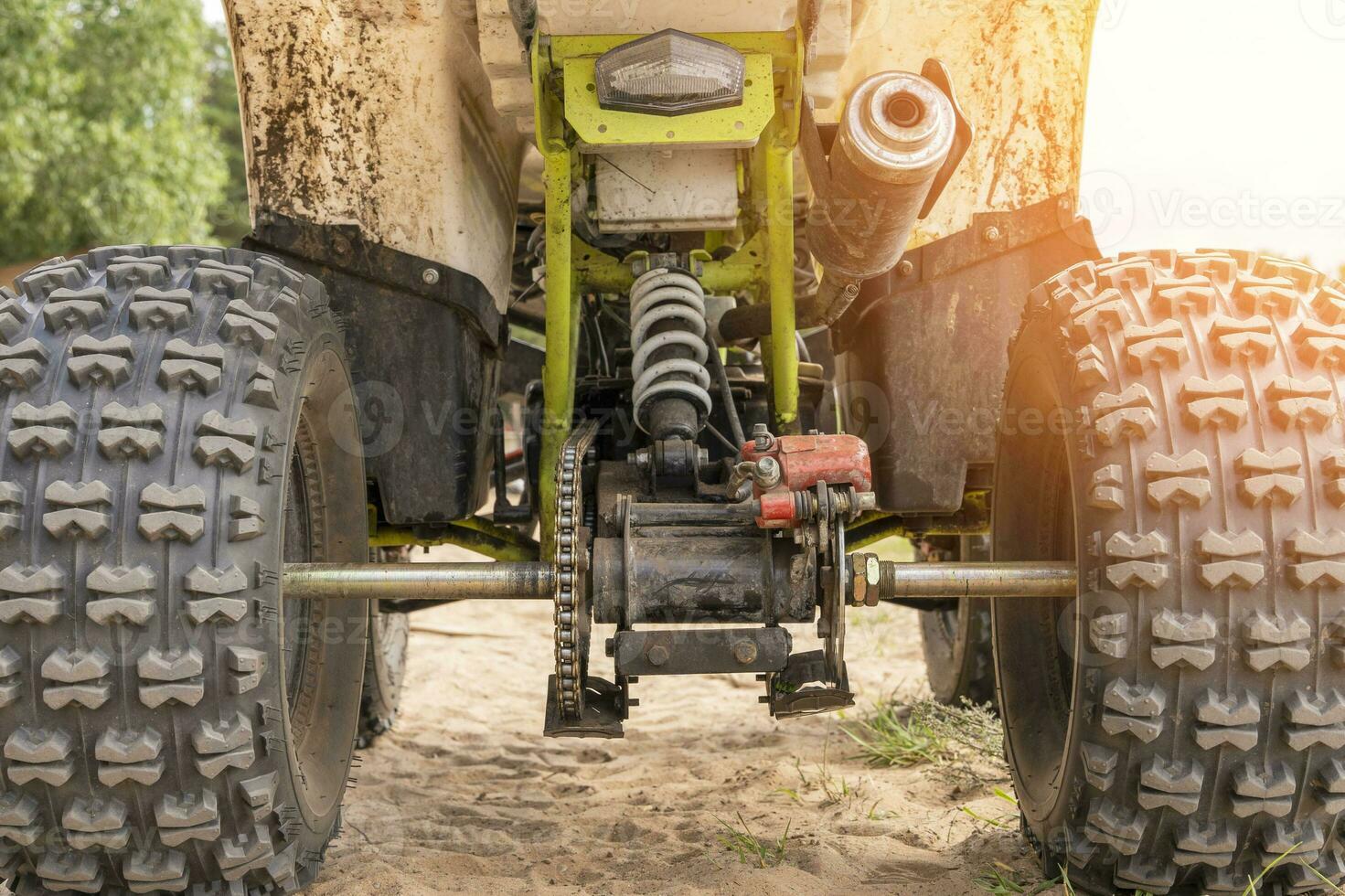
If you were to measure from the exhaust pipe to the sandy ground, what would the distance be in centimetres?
138

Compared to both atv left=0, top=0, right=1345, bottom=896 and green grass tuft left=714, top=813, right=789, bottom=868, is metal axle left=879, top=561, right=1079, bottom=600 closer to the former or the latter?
atv left=0, top=0, right=1345, bottom=896

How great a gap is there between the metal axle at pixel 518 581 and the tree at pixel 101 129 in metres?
14.3

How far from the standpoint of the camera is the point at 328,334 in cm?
261

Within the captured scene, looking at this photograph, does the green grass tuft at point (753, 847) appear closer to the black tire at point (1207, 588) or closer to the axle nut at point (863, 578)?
the black tire at point (1207, 588)

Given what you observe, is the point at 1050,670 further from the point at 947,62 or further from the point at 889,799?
the point at 947,62

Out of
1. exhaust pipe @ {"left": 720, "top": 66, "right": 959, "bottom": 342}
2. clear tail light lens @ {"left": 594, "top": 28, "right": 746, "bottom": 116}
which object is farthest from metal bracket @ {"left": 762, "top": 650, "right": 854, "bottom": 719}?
clear tail light lens @ {"left": 594, "top": 28, "right": 746, "bottom": 116}

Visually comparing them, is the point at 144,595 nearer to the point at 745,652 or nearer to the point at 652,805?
the point at 745,652

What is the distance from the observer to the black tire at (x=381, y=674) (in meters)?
4.26

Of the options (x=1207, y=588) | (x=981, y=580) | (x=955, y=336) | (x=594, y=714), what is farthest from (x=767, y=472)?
(x=955, y=336)

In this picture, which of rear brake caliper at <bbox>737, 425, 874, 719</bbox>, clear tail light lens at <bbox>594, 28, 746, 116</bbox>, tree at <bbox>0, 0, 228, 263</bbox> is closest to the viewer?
rear brake caliper at <bbox>737, 425, 874, 719</bbox>

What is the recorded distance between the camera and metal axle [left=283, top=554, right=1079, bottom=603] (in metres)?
2.31

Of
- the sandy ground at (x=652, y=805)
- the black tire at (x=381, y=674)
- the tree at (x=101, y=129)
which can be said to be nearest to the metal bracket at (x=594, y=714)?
the sandy ground at (x=652, y=805)

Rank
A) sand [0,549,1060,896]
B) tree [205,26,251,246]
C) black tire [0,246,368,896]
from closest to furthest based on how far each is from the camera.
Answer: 1. black tire [0,246,368,896]
2. sand [0,549,1060,896]
3. tree [205,26,251,246]

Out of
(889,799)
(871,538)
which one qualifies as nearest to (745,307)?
(871,538)
